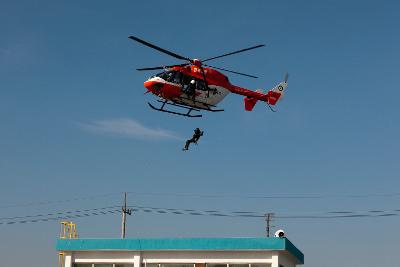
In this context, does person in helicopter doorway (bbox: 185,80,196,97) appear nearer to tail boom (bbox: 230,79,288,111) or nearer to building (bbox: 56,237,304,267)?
tail boom (bbox: 230,79,288,111)

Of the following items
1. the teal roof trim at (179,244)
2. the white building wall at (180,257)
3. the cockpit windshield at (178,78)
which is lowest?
the white building wall at (180,257)

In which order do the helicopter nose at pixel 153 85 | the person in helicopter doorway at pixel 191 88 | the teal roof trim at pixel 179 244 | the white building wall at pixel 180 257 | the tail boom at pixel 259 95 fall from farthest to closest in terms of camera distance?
1. the tail boom at pixel 259 95
2. the person in helicopter doorway at pixel 191 88
3. the helicopter nose at pixel 153 85
4. the white building wall at pixel 180 257
5. the teal roof trim at pixel 179 244

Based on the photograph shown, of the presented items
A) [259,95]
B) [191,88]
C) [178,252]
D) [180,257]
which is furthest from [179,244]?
[259,95]

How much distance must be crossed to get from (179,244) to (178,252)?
0.65m

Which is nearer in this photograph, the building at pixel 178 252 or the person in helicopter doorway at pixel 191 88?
the building at pixel 178 252

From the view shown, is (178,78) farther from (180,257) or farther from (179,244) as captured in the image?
(180,257)

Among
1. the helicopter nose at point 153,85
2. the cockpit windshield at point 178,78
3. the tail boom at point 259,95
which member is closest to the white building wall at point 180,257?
the helicopter nose at point 153,85

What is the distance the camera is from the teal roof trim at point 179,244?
3372cm

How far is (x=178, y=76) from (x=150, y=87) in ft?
6.62

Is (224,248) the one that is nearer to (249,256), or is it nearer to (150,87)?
(249,256)

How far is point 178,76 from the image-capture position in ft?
131

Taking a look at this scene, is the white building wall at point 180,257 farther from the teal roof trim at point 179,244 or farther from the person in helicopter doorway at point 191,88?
the person in helicopter doorway at point 191,88

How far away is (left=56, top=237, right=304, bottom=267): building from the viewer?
112 ft

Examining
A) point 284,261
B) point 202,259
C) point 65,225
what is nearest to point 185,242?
point 202,259
